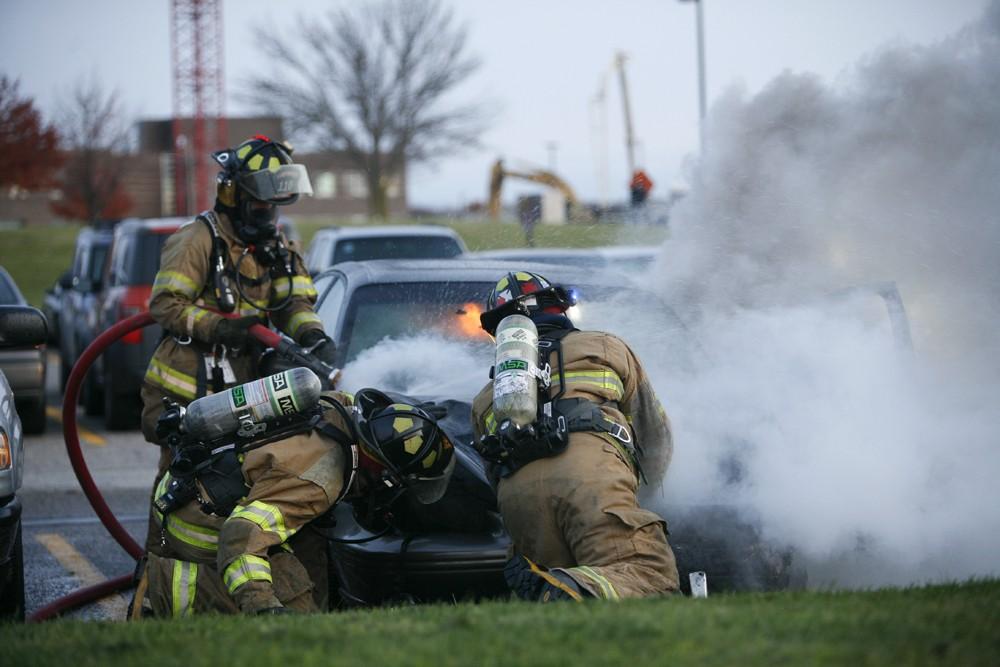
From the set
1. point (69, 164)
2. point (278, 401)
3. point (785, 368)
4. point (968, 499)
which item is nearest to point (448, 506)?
point (278, 401)

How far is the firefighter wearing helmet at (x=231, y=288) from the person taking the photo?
5.73 m

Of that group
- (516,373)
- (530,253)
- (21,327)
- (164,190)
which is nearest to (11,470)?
(21,327)

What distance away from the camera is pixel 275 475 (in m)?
4.28

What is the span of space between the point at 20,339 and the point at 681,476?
8.58ft

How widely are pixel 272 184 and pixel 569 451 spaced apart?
2.20m

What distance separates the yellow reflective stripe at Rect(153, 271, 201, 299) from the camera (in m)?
5.77

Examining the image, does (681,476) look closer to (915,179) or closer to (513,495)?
(513,495)

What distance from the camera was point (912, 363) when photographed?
5.49 m

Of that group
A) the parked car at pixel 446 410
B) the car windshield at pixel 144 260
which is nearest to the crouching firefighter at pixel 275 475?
the parked car at pixel 446 410

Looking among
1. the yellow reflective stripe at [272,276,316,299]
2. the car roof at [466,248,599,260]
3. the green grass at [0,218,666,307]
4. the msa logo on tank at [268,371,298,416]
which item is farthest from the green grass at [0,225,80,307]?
the msa logo on tank at [268,371,298,416]

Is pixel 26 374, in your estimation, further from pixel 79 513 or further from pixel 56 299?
pixel 56 299

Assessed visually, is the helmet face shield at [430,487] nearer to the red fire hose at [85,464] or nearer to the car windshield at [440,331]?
the car windshield at [440,331]

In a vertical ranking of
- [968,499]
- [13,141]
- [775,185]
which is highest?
[13,141]

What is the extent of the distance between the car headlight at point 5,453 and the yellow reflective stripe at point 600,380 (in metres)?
2.09
